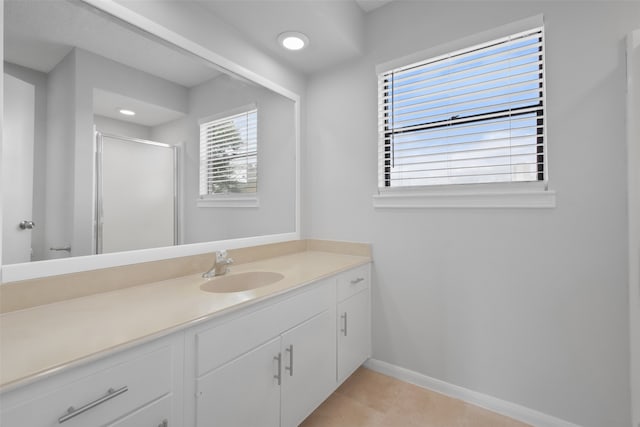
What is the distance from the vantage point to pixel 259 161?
205 cm

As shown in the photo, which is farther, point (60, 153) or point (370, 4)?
point (370, 4)

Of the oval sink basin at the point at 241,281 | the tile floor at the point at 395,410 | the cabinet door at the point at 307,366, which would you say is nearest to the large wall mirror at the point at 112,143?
the oval sink basin at the point at 241,281

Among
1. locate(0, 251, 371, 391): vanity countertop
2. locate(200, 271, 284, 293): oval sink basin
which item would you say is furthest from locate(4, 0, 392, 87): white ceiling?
locate(200, 271, 284, 293): oval sink basin

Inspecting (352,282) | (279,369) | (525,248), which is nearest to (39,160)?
(279,369)

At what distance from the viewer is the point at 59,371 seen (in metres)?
0.68

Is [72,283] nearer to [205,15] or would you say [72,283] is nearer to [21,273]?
[21,273]

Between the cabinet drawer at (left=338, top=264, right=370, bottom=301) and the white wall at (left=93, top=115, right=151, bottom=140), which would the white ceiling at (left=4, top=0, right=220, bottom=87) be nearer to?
the white wall at (left=93, top=115, right=151, bottom=140)

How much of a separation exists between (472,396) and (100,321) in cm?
197

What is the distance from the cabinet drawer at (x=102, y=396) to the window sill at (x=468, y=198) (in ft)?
5.12

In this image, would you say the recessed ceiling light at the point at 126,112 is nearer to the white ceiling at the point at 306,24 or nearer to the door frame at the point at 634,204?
the white ceiling at the point at 306,24

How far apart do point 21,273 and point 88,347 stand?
0.58 m

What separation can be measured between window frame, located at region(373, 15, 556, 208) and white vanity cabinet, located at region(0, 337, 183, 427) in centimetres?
155

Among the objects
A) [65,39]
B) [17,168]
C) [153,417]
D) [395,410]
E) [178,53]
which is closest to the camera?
[153,417]

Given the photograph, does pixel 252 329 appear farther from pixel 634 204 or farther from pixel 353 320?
pixel 634 204
